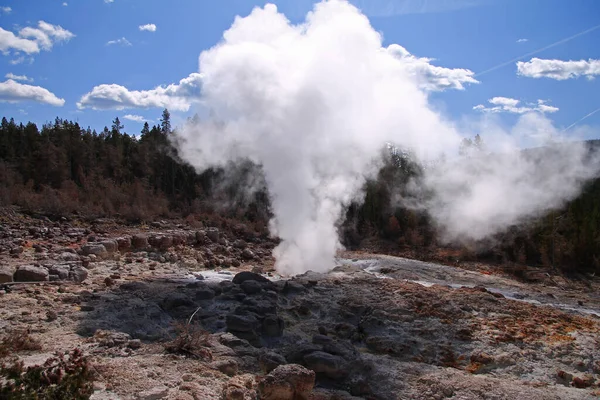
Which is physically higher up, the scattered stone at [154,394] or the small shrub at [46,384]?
the small shrub at [46,384]

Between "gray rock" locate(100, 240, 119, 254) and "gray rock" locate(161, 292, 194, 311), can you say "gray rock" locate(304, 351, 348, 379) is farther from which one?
"gray rock" locate(100, 240, 119, 254)

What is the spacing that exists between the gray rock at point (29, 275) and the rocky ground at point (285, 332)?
0.02 m

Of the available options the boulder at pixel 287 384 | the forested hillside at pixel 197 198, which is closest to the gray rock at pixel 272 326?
the boulder at pixel 287 384

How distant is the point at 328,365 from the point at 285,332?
78.8 inches

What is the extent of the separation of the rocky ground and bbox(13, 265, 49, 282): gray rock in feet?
0.08

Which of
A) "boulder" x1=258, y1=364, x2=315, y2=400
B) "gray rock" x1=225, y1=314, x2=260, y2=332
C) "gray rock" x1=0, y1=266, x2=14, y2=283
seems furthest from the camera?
Result: "gray rock" x1=0, y1=266, x2=14, y2=283

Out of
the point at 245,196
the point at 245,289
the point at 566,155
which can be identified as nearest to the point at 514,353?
the point at 245,289

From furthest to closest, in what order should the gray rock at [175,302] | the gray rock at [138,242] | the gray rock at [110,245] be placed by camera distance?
the gray rock at [138,242] < the gray rock at [110,245] < the gray rock at [175,302]

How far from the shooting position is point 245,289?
10289mm

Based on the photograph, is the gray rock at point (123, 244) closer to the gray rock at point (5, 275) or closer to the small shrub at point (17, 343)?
the gray rock at point (5, 275)

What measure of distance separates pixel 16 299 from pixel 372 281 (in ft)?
25.0

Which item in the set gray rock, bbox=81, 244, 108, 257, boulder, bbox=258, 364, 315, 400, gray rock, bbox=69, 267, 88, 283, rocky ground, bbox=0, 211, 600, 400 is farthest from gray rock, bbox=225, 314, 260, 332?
gray rock, bbox=81, 244, 108, 257

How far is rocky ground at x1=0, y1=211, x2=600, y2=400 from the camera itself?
6.14 m

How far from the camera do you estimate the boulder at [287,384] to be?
5480mm
